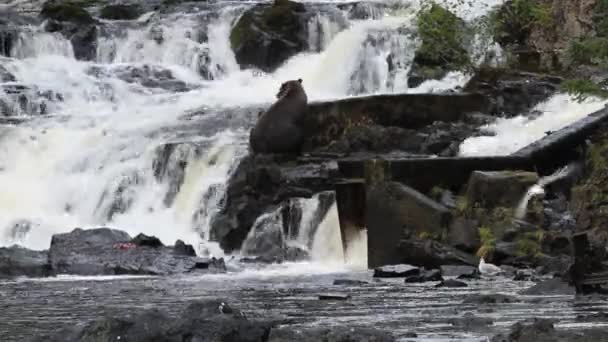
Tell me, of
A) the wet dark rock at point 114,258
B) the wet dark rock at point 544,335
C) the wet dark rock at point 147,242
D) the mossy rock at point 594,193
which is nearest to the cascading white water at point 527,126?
the mossy rock at point 594,193

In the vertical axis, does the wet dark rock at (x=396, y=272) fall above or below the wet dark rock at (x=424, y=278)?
below

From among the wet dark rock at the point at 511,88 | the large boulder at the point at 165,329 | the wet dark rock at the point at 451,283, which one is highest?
the wet dark rock at the point at 511,88

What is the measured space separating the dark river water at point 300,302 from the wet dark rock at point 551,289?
0.23m

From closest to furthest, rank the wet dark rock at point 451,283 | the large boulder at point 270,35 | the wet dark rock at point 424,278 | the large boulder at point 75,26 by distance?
the wet dark rock at point 451,283, the wet dark rock at point 424,278, the large boulder at point 270,35, the large boulder at point 75,26

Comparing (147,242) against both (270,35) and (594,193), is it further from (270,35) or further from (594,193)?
(270,35)

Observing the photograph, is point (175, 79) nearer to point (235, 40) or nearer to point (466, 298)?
point (235, 40)

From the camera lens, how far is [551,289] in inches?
546

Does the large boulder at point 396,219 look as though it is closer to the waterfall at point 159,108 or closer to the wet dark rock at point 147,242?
the waterfall at point 159,108

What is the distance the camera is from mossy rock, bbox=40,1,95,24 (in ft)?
147

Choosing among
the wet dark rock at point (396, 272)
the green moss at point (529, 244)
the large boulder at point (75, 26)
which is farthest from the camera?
the large boulder at point (75, 26)

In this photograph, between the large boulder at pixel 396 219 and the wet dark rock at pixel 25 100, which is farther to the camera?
the wet dark rock at pixel 25 100

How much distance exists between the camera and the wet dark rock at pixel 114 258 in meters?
20.0

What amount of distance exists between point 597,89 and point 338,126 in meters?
10.5

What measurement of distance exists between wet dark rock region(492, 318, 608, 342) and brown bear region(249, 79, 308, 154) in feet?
53.1
